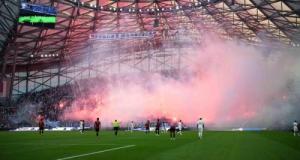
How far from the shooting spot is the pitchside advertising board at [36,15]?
38.0 metres

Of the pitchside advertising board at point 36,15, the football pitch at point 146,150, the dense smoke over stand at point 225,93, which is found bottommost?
the football pitch at point 146,150

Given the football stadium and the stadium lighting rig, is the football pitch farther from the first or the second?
the stadium lighting rig

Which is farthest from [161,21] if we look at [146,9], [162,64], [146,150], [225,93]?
[146,150]

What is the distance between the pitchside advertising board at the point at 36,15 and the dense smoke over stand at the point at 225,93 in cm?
2406

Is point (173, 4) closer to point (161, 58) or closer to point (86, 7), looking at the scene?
point (86, 7)

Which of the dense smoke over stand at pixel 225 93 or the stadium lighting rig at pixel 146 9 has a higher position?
the stadium lighting rig at pixel 146 9

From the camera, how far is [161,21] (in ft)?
204

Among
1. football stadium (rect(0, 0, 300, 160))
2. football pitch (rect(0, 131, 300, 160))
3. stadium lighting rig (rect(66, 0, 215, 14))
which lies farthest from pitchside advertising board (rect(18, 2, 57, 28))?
football pitch (rect(0, 131, 300, 160))

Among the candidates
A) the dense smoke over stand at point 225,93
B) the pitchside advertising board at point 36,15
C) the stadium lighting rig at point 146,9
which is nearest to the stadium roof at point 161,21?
the stadium lighting rig at point 146,9

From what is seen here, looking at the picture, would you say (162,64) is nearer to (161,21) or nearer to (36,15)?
(161,21)

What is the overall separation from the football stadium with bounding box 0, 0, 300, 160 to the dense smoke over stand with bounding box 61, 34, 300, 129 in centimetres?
13

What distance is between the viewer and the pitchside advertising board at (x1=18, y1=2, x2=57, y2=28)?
3797 centimetres

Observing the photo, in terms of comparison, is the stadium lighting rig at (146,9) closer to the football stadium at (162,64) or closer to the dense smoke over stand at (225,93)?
the football stadium at (162,64)

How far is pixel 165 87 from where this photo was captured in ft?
207
